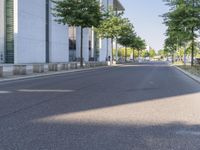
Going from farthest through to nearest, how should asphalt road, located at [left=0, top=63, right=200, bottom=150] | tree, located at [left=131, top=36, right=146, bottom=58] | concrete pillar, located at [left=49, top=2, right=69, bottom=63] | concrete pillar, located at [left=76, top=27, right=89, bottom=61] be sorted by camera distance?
1. tree, located at [left=131, top=36, right=146, bottom=58]
2. concrete pillar, located at [left=76, top=27, right=89, bottom=61]
3. concrete pillar, located at [left=49, top=2, right=69, bottom=63]
4. asphalt road, located at [left=0, top=63, right=200, bottom=150]

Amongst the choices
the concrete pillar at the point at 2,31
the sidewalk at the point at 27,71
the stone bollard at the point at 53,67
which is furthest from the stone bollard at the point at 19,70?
the concrete pillar at the point at 2,31

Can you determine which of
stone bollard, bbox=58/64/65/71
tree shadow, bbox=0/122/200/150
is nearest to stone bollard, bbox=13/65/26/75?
stone bollard, bbox=58/64/65/71

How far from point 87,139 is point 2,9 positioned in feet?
159

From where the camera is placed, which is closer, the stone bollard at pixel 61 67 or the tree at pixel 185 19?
the stone bollard at pixel 61 67

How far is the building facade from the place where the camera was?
174 feet

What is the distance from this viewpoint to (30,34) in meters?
56.9

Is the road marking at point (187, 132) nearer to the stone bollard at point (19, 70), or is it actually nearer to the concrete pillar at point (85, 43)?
the stone bollard at point (19, 70)

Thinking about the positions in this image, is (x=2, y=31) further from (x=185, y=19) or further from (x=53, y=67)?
(x=185, y=19)

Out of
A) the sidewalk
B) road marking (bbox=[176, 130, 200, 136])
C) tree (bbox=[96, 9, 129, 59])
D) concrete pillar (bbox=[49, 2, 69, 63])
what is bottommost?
road marking (bbox=[176, 130, 200, 136])

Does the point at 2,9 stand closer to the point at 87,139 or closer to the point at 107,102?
the point at 107,102

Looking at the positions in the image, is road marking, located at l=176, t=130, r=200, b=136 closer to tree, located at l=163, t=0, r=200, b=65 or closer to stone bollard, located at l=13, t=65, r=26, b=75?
stone bollard, located at l=13, t=65, r=26, b=75

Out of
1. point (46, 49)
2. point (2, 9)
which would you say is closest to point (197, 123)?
point (2, 9)

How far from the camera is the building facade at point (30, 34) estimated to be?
53.2 metres

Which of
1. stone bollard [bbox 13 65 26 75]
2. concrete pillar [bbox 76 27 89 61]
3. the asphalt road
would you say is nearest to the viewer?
the asphalt road
